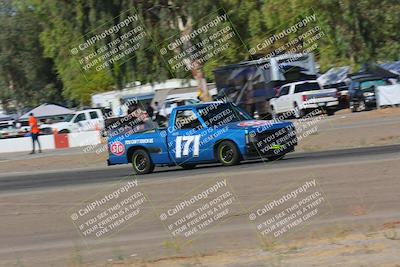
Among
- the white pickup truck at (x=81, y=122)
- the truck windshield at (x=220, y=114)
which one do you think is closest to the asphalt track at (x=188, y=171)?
the truck windshield at (x=220, y=114)

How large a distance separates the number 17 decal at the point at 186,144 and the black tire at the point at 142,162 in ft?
2.83

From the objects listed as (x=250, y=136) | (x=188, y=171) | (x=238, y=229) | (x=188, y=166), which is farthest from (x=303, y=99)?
(x=238, y=229)

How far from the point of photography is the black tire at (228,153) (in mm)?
18453

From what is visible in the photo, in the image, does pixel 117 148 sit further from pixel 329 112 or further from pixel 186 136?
pixel 329 112

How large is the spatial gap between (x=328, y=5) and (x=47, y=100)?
40.8 meters

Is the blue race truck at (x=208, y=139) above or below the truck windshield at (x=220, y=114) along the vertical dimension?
below

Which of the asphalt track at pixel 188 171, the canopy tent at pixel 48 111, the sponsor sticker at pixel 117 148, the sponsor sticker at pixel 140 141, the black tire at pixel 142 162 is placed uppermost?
the sponsor sticker at pixel 140 141

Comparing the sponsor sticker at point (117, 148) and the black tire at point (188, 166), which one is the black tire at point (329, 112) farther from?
the sponsor sticker at point (117, 148)

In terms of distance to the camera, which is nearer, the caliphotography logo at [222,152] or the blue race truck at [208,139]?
the caliphotography logo at [222,152]

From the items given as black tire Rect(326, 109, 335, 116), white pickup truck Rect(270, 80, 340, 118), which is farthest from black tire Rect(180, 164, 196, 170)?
black tire Rect(326, 109, 335, 116)

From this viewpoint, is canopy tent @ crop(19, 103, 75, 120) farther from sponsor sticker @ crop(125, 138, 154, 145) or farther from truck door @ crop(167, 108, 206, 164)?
truck door @ crop(167, 108, 206, 164)

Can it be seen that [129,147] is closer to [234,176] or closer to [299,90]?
[234,176]

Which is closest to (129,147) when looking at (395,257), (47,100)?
(395,257)

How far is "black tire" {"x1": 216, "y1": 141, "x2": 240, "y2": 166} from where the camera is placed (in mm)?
18453
